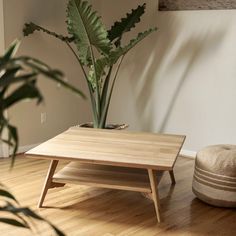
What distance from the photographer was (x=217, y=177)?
266 cm

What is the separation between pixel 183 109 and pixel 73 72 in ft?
4.24

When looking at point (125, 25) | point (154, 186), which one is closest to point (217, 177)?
point (154, 186)

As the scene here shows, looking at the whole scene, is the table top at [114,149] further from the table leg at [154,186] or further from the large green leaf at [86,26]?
the large green leaf at [86,26]

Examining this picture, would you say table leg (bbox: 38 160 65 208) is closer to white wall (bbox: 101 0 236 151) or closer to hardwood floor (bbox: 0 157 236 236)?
hardwood floor (bbox: 0 157 236 236)

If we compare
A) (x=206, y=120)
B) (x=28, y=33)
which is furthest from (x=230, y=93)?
(x=28, y=33)

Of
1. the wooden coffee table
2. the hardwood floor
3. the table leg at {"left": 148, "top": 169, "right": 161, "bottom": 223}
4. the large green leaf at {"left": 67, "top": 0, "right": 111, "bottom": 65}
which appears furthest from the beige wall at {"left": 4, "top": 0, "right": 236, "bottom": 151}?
the table leg at {"left": 148, "top": 169, "right": 161, "bottom": 223}

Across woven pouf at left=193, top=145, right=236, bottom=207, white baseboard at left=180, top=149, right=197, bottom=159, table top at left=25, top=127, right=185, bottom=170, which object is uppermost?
table top at left=25, top=127, right=185, bottom=170

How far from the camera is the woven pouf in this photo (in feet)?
8.67

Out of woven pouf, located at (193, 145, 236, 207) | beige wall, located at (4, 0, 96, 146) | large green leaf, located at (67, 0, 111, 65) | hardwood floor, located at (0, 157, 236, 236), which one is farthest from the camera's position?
beige wall, located at (4, 0, 96, 146)

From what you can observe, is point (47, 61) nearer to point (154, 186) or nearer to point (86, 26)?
point (86, 26)

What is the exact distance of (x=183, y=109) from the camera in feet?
12.8

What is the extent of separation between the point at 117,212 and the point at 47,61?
197 cm

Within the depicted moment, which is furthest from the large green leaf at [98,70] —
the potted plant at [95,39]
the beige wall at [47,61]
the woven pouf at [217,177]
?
the woven pouf at [217,177]

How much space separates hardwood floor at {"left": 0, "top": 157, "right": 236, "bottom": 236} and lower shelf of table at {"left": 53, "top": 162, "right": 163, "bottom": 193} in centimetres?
21
